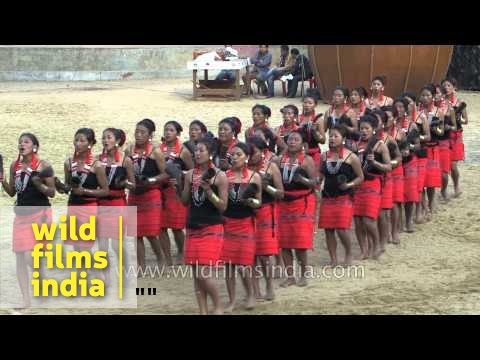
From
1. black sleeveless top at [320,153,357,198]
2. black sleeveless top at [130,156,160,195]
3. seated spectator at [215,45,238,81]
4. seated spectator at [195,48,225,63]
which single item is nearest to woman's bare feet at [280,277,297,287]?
black sleeveless top at [320,153,357,198]

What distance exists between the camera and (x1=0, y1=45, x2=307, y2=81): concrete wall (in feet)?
87.7

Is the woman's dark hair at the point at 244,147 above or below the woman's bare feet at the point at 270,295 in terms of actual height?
above

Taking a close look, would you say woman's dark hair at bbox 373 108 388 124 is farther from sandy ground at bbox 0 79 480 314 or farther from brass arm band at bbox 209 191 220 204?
brass arm band at bbox 209 191 220 204

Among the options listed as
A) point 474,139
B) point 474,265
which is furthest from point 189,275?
point 474,139

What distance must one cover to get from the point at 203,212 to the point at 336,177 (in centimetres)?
251

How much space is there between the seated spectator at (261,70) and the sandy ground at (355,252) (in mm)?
2210

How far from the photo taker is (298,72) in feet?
79.3

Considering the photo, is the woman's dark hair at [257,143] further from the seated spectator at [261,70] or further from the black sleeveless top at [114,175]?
the seated spectator at [261,70]

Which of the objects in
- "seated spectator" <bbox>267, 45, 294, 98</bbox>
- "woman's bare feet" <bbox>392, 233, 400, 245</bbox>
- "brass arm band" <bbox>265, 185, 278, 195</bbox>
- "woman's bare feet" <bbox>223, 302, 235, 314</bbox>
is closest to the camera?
"woman's bare feet" <bbox>223, 302, 235, 314</bbox>

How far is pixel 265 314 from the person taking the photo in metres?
9.06

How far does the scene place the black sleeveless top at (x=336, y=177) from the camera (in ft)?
34.1

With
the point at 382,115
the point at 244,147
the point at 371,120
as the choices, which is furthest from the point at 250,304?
the point at 382,115

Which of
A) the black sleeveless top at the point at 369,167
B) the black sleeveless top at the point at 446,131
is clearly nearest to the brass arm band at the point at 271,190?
the black sleeveless top at the point at 369,167

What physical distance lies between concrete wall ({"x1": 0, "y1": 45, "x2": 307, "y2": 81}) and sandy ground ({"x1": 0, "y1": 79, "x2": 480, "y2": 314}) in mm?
4810
